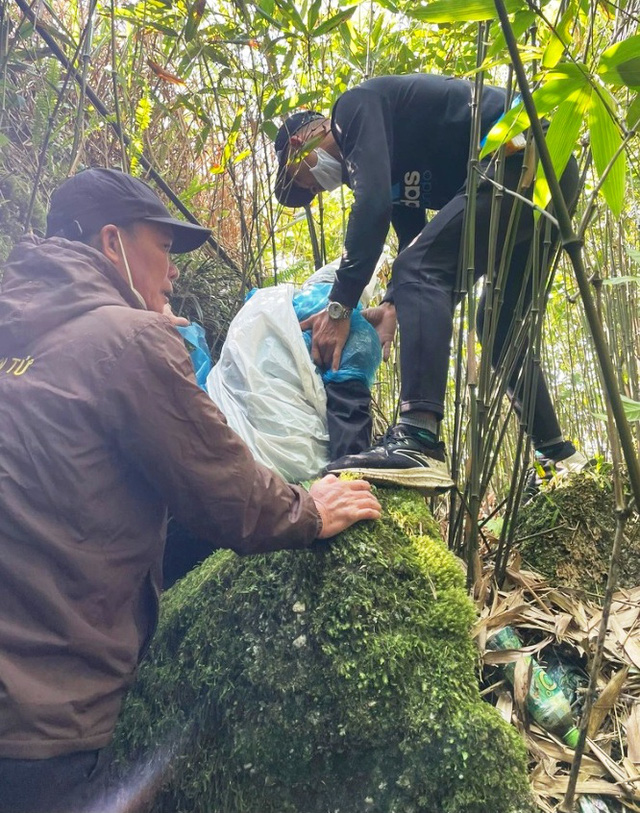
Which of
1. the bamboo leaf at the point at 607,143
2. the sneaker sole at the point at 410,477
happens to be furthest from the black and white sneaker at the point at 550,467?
the bamboo leaf at the point at 607,143

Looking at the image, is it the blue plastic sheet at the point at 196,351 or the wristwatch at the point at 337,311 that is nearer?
the wristwatch at the point at 337,311

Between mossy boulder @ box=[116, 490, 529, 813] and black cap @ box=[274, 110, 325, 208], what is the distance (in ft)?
4.07

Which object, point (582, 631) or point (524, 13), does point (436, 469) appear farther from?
point (524, 13)

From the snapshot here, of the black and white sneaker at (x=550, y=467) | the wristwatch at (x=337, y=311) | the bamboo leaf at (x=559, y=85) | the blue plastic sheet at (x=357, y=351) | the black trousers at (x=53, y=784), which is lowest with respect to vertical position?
the black and white sneaker at (x=550, y=467)

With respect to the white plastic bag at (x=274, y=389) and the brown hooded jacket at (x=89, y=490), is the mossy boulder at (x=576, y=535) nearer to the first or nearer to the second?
the white plastic bag at (x=274, y=389)

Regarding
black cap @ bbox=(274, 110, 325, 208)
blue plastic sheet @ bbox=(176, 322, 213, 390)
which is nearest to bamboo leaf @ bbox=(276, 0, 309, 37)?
black cap @ bbox=(274, 110, 325, 208)

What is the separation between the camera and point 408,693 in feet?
3.36

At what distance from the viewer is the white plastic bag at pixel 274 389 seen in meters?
1.50

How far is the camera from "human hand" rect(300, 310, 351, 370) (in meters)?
1.60

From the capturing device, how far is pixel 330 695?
1025 millimetres

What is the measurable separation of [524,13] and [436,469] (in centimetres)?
94

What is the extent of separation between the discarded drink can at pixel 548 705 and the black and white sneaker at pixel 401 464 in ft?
1.33

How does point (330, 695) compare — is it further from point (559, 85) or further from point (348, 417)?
Result: point (559, 85)

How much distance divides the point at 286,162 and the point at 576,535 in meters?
1.42
